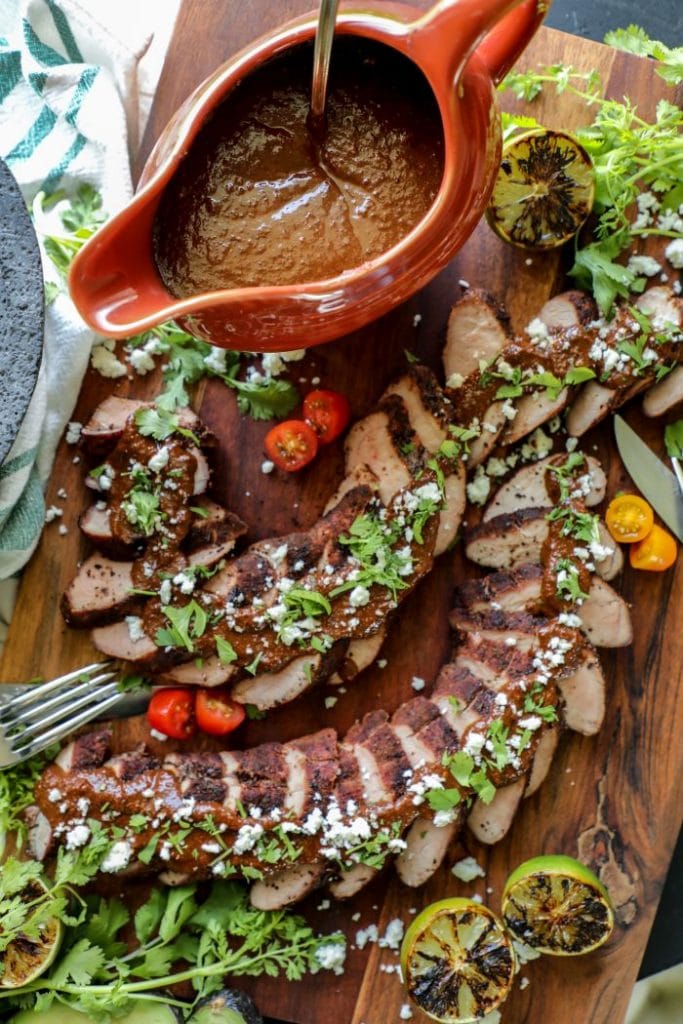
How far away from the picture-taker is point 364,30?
265 centimetres

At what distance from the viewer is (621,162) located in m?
3.43

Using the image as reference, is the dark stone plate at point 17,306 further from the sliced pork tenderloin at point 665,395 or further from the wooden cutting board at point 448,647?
the sliced pork tenderloin at point 665,395

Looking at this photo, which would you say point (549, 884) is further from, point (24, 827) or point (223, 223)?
point (223, 223)

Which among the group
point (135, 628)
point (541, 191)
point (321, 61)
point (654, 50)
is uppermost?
point (321, 61)

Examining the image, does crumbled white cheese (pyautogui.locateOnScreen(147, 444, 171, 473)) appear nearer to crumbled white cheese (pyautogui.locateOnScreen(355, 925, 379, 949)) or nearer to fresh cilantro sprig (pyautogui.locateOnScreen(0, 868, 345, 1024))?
fresh cilantro sprig (pyautogui.locateOnScreen(0, 868, 345, 1024))

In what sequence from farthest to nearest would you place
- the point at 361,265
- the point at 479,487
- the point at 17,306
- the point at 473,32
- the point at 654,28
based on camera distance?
the point at 654,28 < the point at 479,487 < the point at 17,306 < the point at 361,265 < the point at 473,32

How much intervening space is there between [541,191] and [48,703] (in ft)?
7.20

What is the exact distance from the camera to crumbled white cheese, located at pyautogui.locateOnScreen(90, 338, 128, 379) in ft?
11.5

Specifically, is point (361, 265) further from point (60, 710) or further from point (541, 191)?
point (60, 710)

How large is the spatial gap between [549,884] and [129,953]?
4.45ft

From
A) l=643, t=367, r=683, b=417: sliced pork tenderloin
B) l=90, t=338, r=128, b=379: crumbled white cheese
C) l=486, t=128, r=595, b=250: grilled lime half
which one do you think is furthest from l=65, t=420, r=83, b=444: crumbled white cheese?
l=643, t=367, r=683, b=417: sliced pork tenderloin

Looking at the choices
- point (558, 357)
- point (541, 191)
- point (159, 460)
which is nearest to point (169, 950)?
point (159, 460)

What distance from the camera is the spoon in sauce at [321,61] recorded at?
2.54 meters

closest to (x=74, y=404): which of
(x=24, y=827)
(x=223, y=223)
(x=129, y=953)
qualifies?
(x=223, y=223)
